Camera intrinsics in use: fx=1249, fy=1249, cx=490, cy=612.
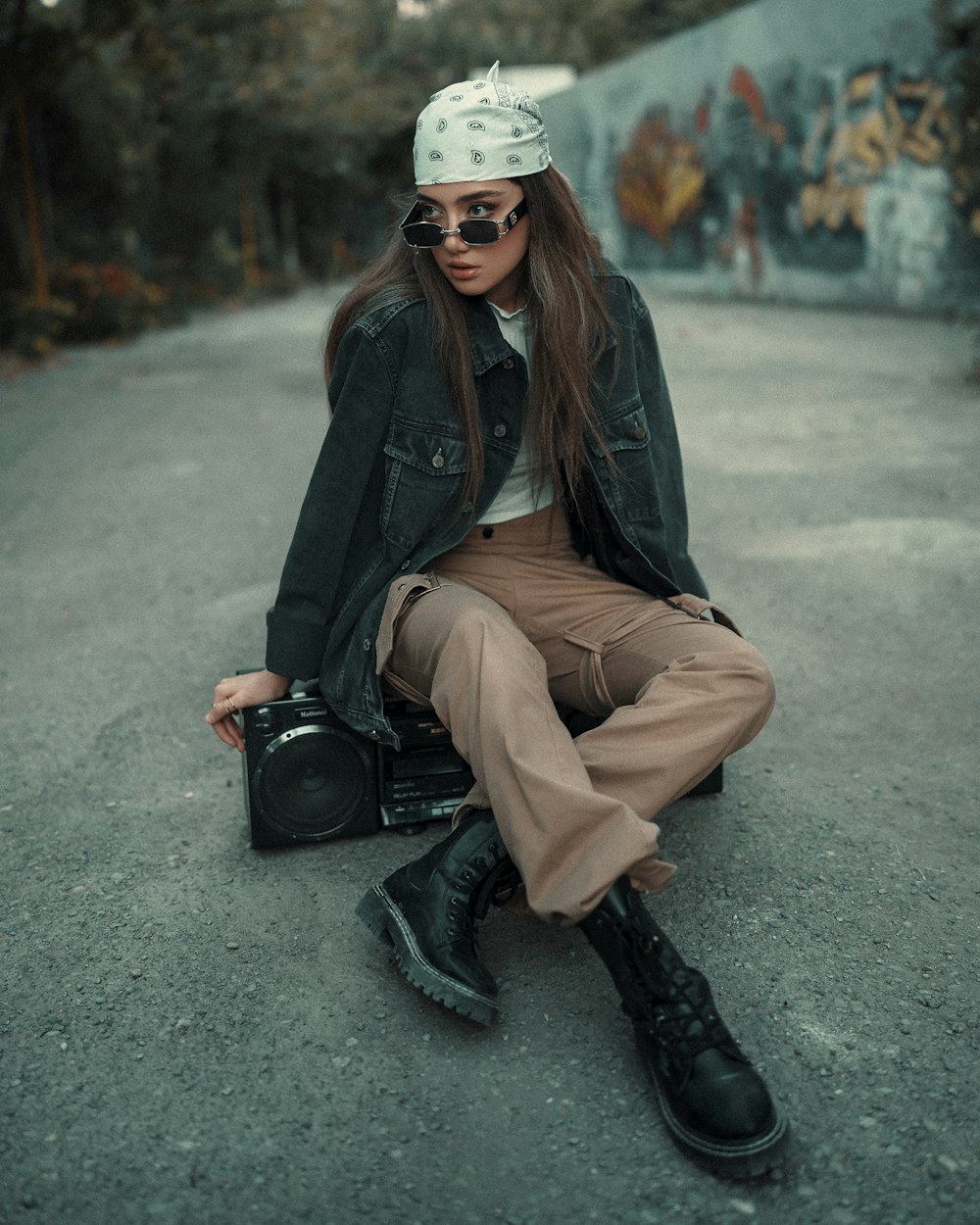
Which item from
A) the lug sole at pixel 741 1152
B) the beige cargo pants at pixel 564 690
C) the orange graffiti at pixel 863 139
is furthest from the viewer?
the orange graffiti at pixel 863 139

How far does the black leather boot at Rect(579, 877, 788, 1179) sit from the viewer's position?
200 centimetres

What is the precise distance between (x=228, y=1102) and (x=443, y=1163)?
1.38 feet

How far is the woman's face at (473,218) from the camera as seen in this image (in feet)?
8.84

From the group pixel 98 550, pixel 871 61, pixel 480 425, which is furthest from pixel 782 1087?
pixel 871 61

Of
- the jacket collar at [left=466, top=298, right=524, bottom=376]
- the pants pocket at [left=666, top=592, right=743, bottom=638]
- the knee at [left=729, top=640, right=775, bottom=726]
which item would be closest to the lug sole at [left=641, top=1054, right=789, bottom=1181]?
the knee at [left=729, top=640, right=775, bottom=726]

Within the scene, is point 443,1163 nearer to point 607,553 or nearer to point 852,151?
point 607,553

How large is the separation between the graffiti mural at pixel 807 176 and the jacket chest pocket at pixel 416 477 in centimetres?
942

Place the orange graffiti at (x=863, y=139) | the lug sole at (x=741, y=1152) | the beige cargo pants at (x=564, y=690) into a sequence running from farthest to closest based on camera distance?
the orange graffiti at (x=863, y=139) < the beige cargo pants at (x=564, y=690) < the lug sole at (x=741, y=1152)

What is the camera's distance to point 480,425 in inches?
112

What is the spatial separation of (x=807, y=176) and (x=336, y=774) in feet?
47.5

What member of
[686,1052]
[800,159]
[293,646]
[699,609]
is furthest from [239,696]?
[800,159]

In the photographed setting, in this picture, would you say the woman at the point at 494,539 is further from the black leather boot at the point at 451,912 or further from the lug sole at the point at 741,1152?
the lug sole at the point at 741,1152

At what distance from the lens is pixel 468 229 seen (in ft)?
8.80

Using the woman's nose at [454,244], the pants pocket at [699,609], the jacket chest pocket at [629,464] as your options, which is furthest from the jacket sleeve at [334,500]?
the pants pocket at [699,609]
